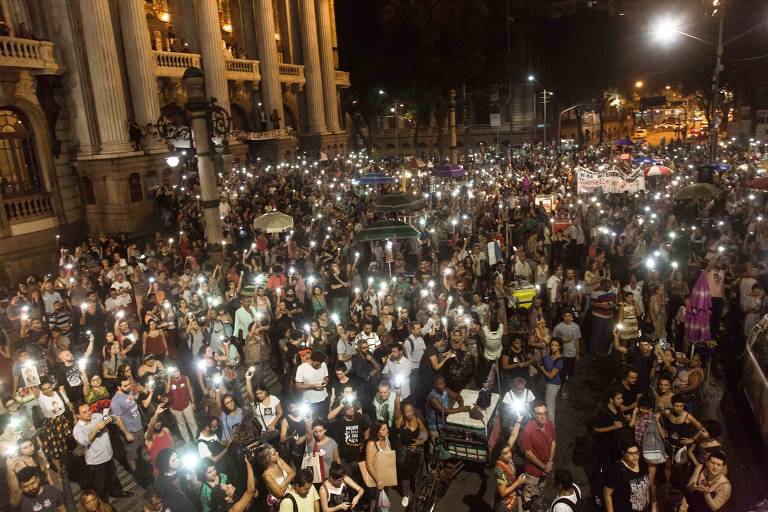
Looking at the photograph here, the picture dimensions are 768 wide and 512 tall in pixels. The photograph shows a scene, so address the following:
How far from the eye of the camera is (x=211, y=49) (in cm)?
2723

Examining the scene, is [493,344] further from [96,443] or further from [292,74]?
[292,74]

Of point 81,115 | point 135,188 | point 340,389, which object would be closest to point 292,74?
point 135,188

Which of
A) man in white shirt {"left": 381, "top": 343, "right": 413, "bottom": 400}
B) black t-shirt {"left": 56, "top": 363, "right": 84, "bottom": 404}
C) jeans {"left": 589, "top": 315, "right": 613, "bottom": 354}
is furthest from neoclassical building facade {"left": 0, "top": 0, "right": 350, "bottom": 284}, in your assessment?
jeans {"left": 589, "top": 315, "right": 613, "bottom": 354}

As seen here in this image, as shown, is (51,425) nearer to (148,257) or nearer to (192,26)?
(148,257)

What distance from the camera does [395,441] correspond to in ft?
23.3

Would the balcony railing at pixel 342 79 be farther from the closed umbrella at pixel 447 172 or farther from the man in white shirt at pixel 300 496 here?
the man in white shirt at pixel 300 496

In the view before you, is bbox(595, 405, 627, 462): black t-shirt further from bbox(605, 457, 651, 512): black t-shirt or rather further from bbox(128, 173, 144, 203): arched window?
bbox(128, 173, 144, 203): arched window

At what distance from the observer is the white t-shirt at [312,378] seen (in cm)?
796

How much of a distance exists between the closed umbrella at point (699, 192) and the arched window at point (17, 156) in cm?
2070

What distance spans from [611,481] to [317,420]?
11.8ft

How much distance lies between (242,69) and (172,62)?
221 inches

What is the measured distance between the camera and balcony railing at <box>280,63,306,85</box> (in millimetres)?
35281

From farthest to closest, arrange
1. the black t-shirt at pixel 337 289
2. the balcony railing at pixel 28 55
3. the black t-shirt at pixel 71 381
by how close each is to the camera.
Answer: the balcony railing at pixel 28 55
the black t-shirt at pixel 337 289
the black t-shirt at pixel 71 381

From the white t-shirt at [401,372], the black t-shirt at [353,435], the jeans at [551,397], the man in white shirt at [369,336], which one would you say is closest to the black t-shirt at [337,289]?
the man in white shirt at [369,336]
